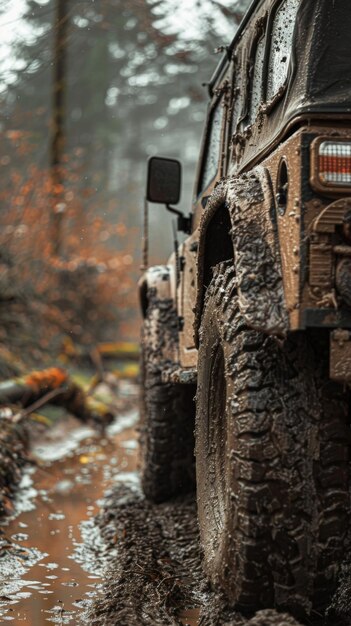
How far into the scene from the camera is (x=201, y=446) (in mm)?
3650

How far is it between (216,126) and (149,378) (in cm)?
174

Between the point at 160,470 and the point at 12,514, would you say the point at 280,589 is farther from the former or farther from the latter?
the point at 12,514

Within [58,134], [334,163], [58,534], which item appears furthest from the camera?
[58,134]

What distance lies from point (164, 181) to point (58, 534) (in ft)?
7.71

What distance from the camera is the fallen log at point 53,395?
8.13 meters

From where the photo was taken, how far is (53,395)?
8516 mm

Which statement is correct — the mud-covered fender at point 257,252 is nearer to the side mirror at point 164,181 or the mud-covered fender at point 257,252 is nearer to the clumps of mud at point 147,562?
the clumps of mud at point 147,562

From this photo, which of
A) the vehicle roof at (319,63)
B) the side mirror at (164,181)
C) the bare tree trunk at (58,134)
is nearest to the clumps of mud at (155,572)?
the vehicle roof at (319,63)

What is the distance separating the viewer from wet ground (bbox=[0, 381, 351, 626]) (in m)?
3.24

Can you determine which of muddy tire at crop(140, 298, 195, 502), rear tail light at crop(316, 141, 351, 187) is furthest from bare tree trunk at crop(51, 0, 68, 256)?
rear tail light at crop(316, 141, 351, 187)

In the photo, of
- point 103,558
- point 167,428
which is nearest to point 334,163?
point 103,558

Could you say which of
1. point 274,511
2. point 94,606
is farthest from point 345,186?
point 94,606

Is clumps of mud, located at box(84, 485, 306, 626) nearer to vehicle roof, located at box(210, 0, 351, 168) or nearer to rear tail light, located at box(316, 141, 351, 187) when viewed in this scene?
rear tail light, located at box(316, 141, 351, 187)

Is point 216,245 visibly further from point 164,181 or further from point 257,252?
point 164,181
